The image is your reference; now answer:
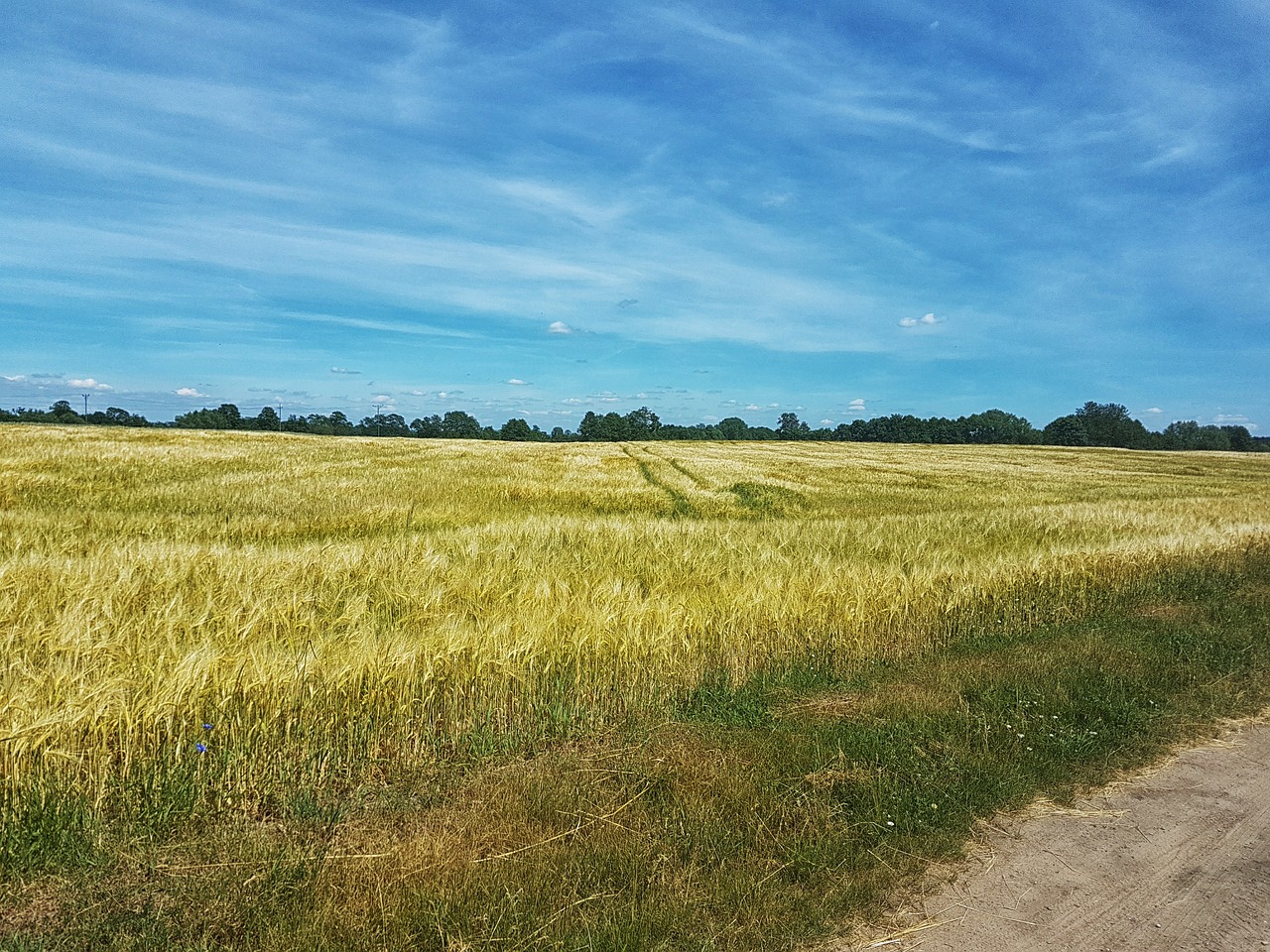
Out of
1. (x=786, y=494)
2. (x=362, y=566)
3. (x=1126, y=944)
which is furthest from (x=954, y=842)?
(x=786, y=494)

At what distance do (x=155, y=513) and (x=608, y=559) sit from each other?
1029 centimetres

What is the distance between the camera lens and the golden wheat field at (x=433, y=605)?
398 centimetres

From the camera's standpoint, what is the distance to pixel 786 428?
150 m

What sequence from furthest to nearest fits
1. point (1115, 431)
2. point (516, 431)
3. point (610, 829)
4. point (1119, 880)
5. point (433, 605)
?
point (516, 431)
point (1115, 431)
point (433, 605)
point (610, 829)
point (1119, 880)

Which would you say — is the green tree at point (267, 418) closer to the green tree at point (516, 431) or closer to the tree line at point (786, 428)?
the tree line at point (786, 428)

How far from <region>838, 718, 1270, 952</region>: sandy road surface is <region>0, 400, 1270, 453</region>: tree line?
101349mm

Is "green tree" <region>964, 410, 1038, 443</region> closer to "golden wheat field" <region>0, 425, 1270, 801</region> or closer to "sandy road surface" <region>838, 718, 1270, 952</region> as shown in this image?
"golden wheat field" <region>0, 425, 1270, 801</region>

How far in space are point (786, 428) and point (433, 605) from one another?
490 feet

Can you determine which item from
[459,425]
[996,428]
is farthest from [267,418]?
[996,428]

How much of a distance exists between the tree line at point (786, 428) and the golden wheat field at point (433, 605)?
9315 centimetres

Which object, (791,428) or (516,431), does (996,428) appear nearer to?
(791,428)

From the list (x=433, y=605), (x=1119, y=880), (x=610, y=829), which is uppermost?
(x=433, y=605)

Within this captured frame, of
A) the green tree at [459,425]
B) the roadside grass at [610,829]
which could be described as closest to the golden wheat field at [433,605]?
the roadside grass at [610,829]

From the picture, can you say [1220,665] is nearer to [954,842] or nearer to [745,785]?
[954,842]
